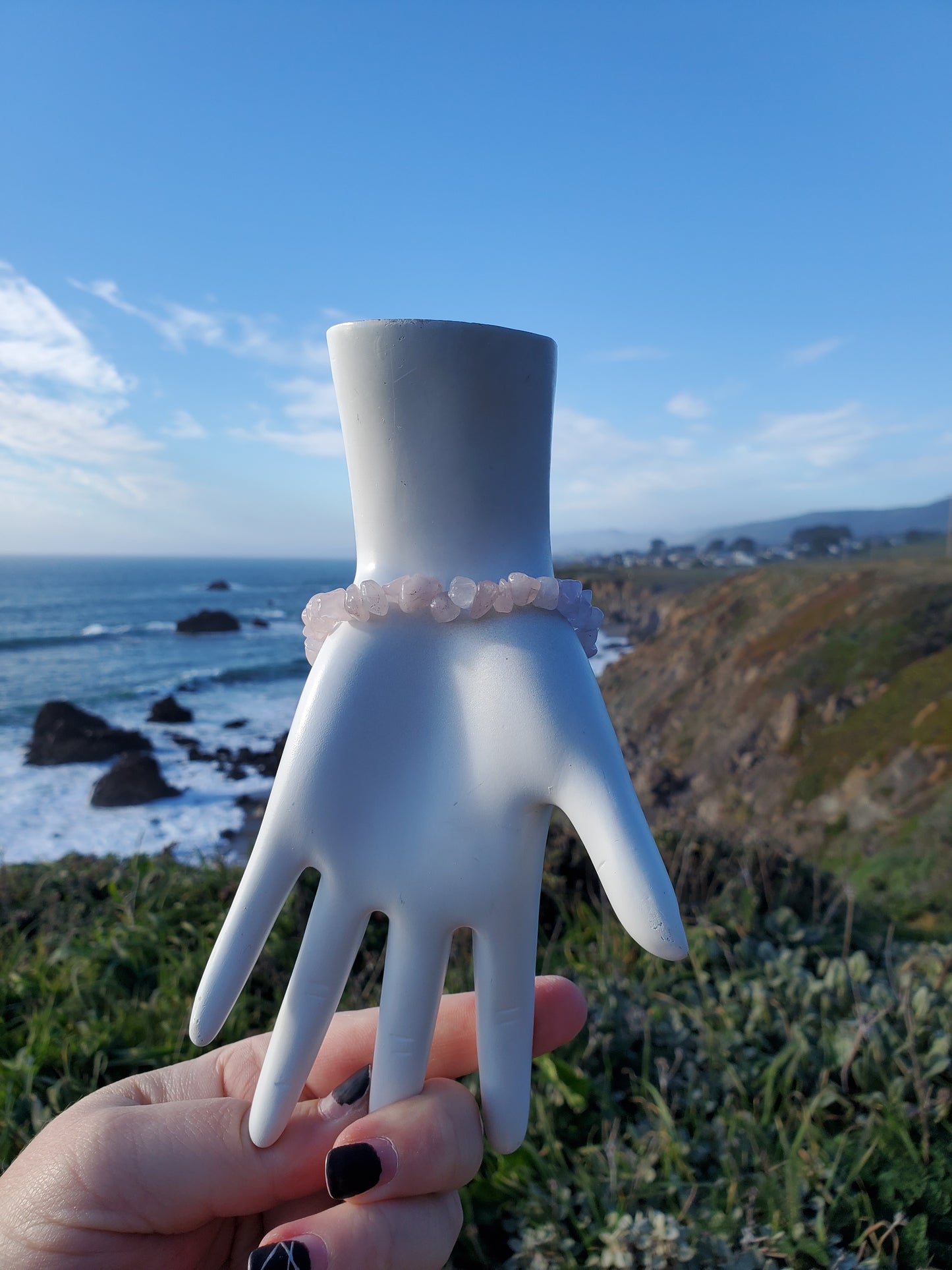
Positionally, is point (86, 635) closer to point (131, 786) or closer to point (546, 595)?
point (131, 786)

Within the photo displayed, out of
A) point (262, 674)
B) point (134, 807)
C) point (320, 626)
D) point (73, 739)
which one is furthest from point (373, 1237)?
point (262, 674)

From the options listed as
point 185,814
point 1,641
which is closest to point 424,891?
point 185,814

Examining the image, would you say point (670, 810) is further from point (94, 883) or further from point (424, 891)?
point (424, 891)

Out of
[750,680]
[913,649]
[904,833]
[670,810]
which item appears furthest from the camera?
[750,680]

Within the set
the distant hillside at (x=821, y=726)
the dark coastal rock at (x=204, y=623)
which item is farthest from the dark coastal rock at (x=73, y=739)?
the dark coastal rock at (x=204, y=623)

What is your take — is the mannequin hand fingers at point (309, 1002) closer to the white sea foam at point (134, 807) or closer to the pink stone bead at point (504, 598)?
the pink stone bead at point (504, 598)

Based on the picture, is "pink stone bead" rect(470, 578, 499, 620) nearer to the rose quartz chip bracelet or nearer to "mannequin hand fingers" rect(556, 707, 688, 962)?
the rose quartz chip bracelet

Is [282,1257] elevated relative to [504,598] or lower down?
lower down

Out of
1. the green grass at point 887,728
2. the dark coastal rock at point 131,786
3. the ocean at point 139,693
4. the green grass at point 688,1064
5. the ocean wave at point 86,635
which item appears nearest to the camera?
the green grass at point 688,1064
